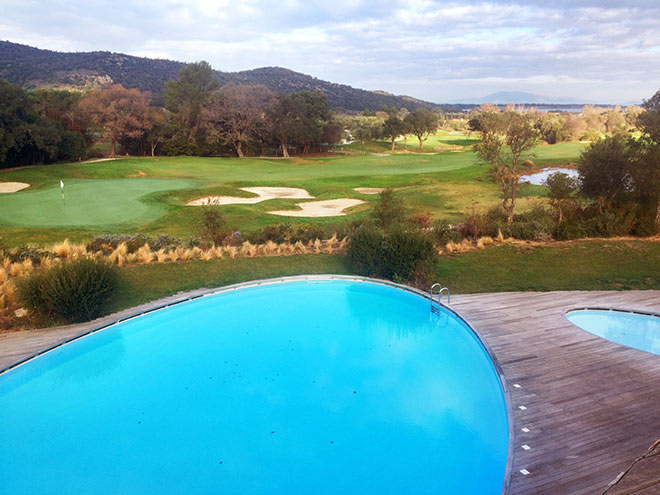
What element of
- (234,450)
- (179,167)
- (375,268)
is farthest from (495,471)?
(179,167)

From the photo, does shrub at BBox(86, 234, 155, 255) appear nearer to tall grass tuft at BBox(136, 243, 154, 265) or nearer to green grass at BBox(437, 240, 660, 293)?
tall grass tuft at BBox(136, 243, 154, 265)

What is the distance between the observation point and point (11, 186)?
24344 millimetres

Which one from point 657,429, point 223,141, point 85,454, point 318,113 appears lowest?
point 85,454

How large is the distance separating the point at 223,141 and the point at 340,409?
132 ft

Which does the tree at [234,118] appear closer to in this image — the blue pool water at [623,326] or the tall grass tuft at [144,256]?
the tall grass tuft at [144,256]

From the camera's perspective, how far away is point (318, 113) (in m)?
47.6

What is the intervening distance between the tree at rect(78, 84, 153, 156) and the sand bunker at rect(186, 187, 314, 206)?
18.8 m

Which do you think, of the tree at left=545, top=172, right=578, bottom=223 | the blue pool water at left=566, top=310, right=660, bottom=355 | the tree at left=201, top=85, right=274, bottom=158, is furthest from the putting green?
the tree at left=201, top=85, right=274, bottom=158

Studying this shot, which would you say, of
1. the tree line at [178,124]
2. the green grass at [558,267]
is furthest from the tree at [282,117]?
the green grass at [558,267]

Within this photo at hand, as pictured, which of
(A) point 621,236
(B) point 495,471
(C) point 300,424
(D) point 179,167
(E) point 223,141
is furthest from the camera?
(E) point 223,141

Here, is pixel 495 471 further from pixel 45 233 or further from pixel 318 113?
pixel 318 113

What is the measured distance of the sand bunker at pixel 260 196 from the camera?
72.1 feet

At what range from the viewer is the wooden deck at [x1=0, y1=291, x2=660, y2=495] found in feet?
15.9

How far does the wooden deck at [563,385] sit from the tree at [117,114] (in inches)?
1331
